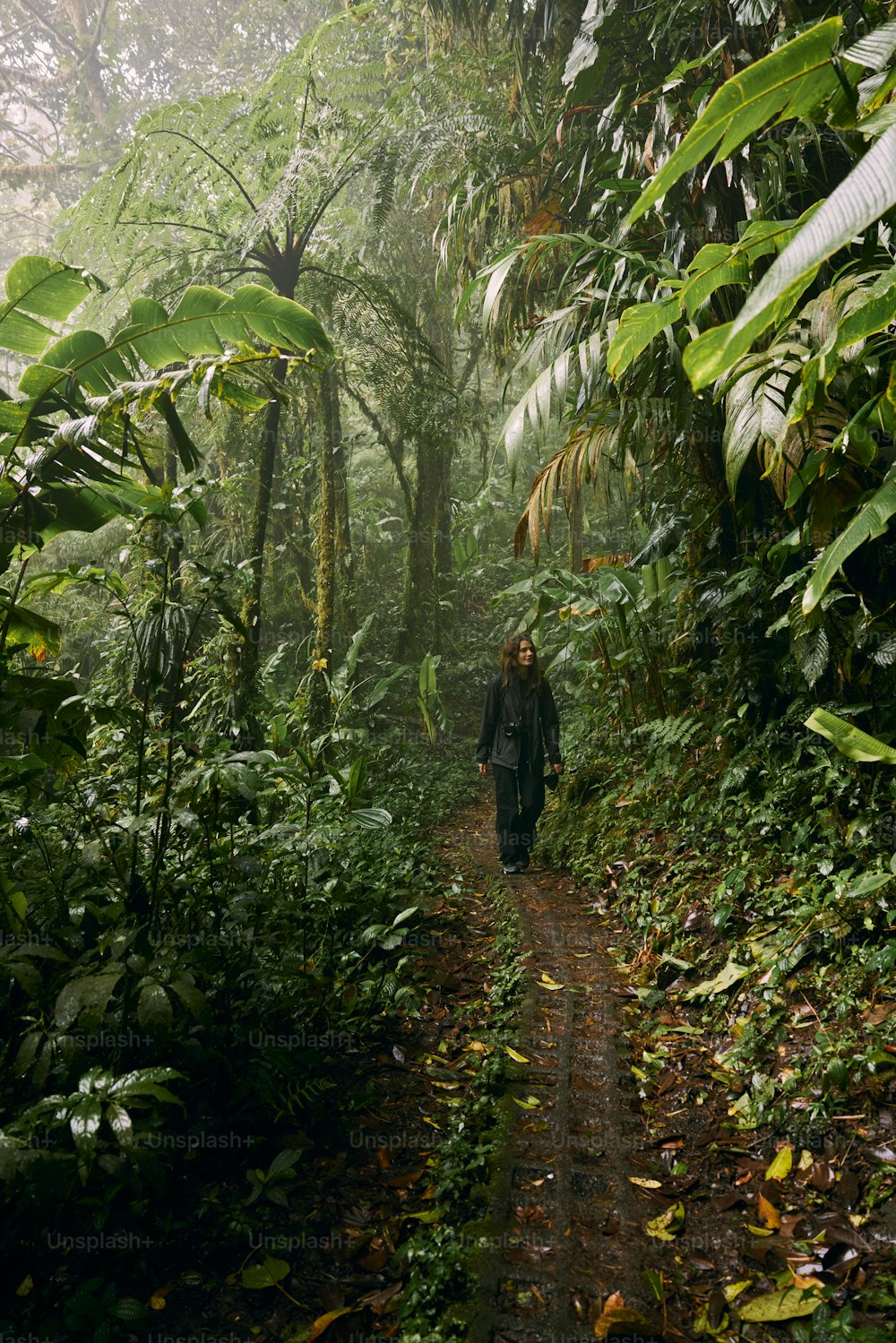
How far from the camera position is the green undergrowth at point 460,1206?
6.18ft

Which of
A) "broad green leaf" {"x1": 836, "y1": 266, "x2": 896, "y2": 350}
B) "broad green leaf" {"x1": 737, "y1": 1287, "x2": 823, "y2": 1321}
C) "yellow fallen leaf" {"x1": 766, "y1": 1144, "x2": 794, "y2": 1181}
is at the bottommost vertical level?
"broad green leaf" {"x1": 737, "y1": 1287, "x2": 823, "y2": 1321}

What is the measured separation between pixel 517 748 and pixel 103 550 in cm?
634

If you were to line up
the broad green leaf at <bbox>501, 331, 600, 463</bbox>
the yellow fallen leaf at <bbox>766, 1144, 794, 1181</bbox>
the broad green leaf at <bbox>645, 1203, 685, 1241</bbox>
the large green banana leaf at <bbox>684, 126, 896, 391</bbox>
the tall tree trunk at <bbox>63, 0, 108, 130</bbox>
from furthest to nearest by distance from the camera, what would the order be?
the tall tree trunk at <bbox>63, 0, 108, 130</bbox>
the broad green leaf at <bbox>501, 331, 600, 463</bbox>
the yellow fallen leaf at <bbox>766, 1144, 794, 1181</bbox>
the broad green leaf at <bbox>645, 1203, 685, 1241</bbox>
the large green banana leaf at <bbox>684, 126, 896, 391</bbox>

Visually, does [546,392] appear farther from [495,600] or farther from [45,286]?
[495,600]

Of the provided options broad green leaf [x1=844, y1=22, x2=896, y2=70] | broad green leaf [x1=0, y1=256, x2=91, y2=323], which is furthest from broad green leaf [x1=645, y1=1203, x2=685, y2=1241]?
broad green leaf [x1=0, y1=256, x2=91, y2=323]

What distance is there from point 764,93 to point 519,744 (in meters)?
4.69

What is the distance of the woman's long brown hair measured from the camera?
5718mm

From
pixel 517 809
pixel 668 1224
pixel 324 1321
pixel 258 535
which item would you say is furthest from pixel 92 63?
pixel 668 1224

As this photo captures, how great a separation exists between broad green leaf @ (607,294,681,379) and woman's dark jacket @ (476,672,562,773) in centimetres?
386

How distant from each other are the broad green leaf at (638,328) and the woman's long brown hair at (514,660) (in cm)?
386

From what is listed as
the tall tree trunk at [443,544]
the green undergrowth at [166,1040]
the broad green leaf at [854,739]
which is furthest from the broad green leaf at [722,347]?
the tall tree trunk at [443,544]

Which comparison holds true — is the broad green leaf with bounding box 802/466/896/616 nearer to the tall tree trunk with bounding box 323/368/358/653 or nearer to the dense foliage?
the dense foliage

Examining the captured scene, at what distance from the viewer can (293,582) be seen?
10219 mm

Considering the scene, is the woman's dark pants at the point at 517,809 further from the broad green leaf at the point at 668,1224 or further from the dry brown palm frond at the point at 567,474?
the broad green leaf at the point at 668,1224
